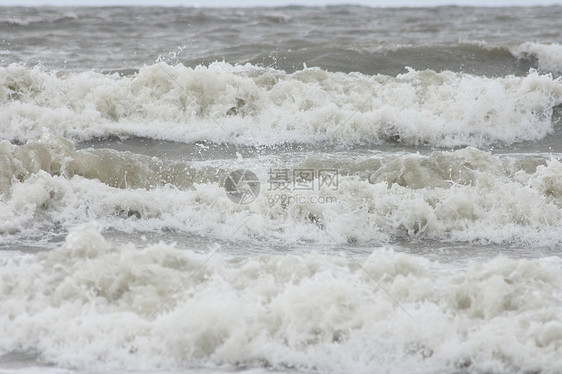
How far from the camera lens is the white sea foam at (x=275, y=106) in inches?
341

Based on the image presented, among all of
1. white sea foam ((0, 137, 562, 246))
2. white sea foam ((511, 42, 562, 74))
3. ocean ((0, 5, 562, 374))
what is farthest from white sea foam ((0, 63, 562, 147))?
white sea foam ((511, 42, 562, 74))

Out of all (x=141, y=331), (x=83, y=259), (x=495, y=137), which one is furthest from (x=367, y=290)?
(x=495, y=137)

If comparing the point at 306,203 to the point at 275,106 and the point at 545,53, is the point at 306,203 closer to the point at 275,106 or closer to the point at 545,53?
the point at 275,106

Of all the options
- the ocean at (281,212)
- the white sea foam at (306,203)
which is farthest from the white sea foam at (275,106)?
the white sea foam at (306,203)

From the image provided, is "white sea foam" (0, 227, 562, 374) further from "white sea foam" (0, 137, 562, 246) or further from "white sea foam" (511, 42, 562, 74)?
"white sea foam" (511, 42, 562, 74)

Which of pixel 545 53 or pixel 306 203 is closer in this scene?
pixel 306 203

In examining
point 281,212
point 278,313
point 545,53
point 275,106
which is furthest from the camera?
point 545,53

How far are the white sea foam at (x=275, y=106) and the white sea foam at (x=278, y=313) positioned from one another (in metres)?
4.13

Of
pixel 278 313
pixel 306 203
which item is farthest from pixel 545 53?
pixel 278 313

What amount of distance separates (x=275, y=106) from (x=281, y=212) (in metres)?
3.56

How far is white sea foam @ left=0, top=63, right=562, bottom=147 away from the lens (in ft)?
28.5

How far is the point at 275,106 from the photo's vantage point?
935 centimetres

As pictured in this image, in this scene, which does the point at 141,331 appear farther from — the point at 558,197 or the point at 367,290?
the point at 558,197

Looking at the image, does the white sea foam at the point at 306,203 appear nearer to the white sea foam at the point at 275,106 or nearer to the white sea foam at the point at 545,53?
the white sea foam at the point at 275,106
